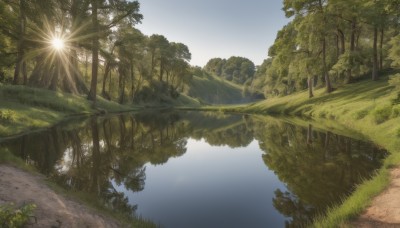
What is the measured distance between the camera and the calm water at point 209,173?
9812mm

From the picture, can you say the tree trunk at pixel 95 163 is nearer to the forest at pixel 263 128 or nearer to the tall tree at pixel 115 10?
the forest at pixel 263 128

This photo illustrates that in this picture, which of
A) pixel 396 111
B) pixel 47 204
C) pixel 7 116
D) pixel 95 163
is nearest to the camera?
pixel 47 204

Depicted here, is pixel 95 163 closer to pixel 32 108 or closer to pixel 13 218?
pixel 13 218

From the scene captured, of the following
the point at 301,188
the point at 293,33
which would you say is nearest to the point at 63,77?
the point at 293,33

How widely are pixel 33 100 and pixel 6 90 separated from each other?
2600 millimetres

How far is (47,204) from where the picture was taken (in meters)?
7.88

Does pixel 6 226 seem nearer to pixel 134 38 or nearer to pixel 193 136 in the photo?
pixel 193 136

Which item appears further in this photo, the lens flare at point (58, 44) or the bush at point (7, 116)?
the lens flare at point (58, 44)

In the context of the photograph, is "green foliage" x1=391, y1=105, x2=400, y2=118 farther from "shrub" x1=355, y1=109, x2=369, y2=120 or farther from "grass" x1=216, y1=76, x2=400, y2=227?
"shrub" x1=355, y1=109, x2=369, y2=120

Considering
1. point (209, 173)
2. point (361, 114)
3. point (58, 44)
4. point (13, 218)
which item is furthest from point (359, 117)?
point (58, 44)

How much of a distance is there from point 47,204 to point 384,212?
8886 mm

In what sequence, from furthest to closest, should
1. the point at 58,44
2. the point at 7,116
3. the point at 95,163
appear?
the point at 58,44, the point at 7,116, the point at 95,163

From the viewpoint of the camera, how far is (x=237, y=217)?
376 inches

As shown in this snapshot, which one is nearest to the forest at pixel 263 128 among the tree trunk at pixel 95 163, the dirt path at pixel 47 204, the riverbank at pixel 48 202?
the tree trunk at pixel 95 163
